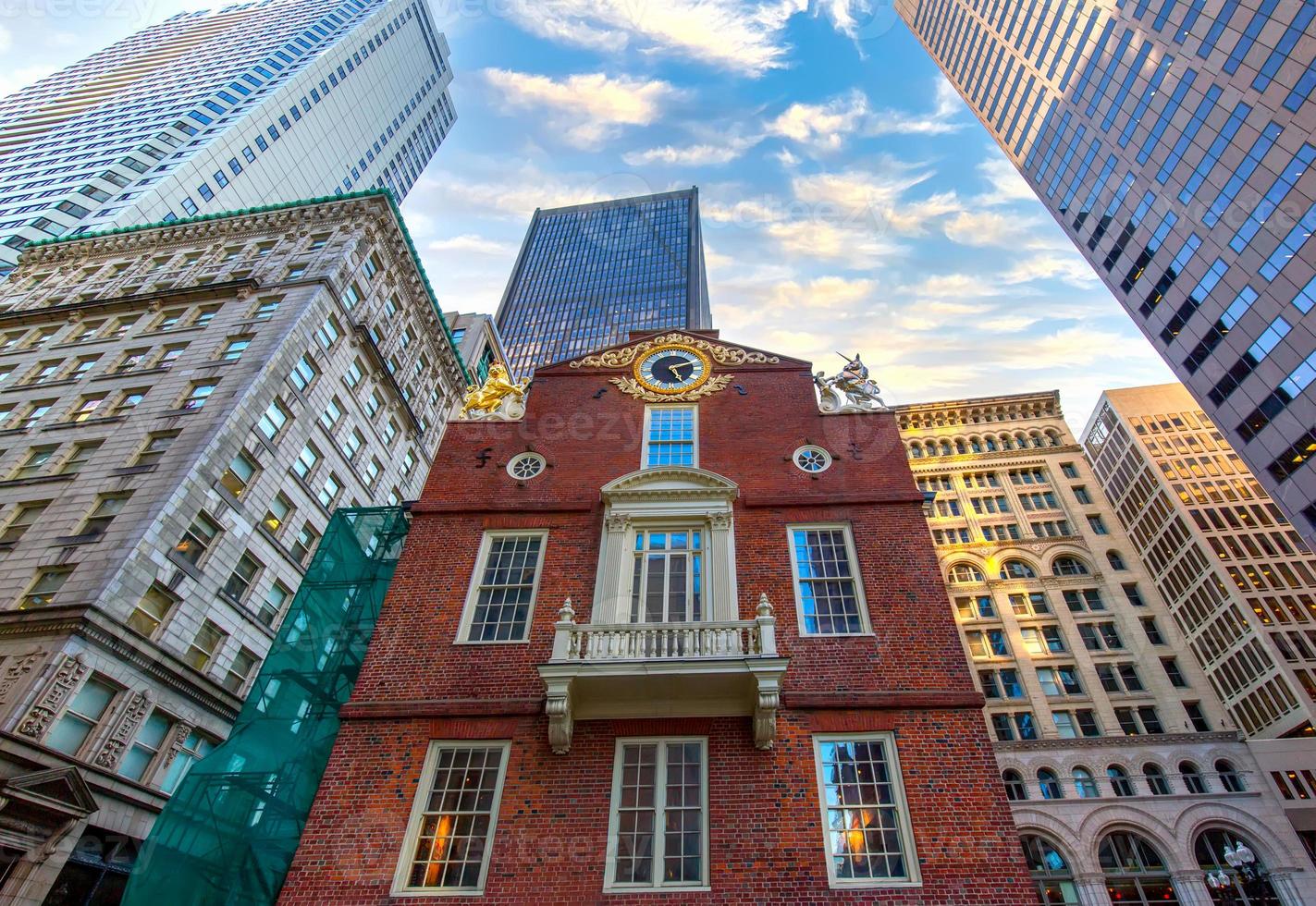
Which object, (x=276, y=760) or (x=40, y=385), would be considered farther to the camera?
(x=40, y=385)

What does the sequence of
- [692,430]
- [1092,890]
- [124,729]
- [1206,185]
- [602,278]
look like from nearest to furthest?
[692,430], [124,729], [1092,890], [1206,185], [602,278]

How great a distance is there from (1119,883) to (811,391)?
4484 centimetres

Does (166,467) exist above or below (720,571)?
above

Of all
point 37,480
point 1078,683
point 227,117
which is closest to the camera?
point 37,480

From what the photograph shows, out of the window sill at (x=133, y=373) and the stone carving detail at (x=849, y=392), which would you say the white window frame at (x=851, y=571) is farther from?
the window sill at (x=133, y=373)

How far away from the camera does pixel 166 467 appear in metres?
31.6

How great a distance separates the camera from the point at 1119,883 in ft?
144

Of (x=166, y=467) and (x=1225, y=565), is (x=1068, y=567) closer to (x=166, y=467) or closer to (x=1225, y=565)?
(x=1225, y=565)

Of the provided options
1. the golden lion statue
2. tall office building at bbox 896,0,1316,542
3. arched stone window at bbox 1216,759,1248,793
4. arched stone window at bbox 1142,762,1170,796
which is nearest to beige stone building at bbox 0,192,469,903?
the golden lion statue

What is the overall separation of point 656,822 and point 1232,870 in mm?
49902

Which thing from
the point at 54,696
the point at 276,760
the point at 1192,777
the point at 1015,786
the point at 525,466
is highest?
the point at 1192,777

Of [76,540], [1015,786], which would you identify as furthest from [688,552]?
[1015,786]

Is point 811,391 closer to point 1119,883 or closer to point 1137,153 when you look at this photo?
point 1119,883

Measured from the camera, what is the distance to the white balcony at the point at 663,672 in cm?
1267
